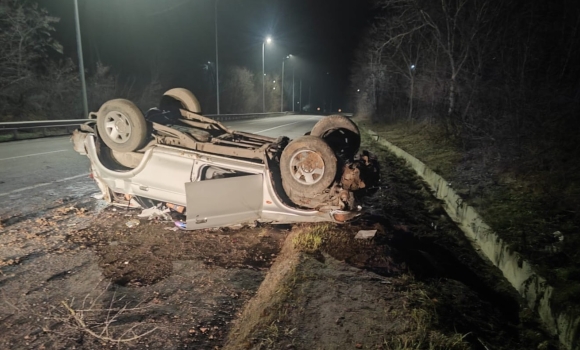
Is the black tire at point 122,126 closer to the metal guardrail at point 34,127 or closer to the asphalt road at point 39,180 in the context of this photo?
the asphalt road at point 39,180

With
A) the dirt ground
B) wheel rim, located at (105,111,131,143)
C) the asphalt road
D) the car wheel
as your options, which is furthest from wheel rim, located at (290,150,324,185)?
the asphalt road

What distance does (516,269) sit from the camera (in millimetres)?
3896

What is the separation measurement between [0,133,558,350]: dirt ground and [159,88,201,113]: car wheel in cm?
210

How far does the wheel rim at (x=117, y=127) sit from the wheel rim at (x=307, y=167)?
222 centimetres

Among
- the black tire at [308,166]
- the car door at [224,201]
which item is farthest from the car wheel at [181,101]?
the black tire at [308,166]

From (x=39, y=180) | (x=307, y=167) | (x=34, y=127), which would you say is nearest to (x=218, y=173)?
(x=307, y=167)

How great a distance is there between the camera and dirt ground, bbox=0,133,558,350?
264cm

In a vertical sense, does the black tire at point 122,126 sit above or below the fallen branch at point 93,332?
above

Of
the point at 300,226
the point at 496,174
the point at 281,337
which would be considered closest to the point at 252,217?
the point at 300,226

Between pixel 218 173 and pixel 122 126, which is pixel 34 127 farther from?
pixel 218 173

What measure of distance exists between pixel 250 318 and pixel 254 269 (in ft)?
3.21

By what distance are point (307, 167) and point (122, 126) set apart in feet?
8.21

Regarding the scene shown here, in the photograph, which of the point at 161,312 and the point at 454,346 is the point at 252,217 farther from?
the point at 454,346

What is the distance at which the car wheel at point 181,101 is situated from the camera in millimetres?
6164
